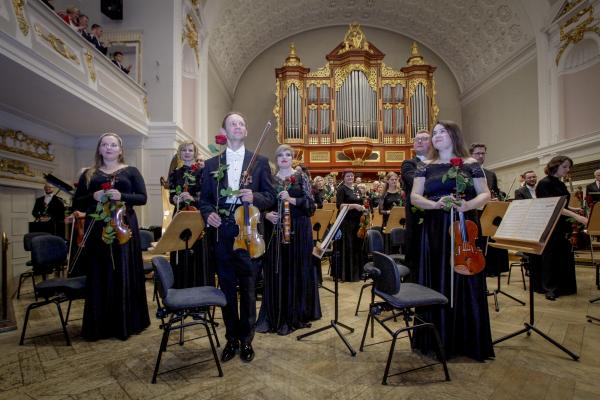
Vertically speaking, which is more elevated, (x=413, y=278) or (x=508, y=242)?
(x=508, y=242)

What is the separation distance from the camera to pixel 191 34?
9086 millimetres

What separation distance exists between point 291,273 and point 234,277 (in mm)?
897

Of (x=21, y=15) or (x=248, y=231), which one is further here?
(x=21, y=15)

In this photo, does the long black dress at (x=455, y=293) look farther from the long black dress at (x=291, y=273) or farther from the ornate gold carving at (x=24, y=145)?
the ornate gold carving at (x=24, y=145)

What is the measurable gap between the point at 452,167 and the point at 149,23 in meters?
8.10

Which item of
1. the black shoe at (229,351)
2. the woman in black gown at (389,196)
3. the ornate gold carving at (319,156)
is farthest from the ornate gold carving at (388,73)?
the black shoe at (229,351)

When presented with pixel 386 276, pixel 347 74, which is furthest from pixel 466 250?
pixel 347 74

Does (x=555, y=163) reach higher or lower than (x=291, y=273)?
higher

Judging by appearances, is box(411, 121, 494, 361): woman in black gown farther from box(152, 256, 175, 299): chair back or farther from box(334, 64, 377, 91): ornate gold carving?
box(334, 64, 377, 91): ornate gold carving

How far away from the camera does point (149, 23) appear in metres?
8.23

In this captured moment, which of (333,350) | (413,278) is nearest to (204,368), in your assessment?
(333,350)

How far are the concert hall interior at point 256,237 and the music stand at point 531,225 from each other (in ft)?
0.05

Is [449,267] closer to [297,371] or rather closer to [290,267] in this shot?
[297,371]

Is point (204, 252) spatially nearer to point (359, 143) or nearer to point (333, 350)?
point (333, 350)
